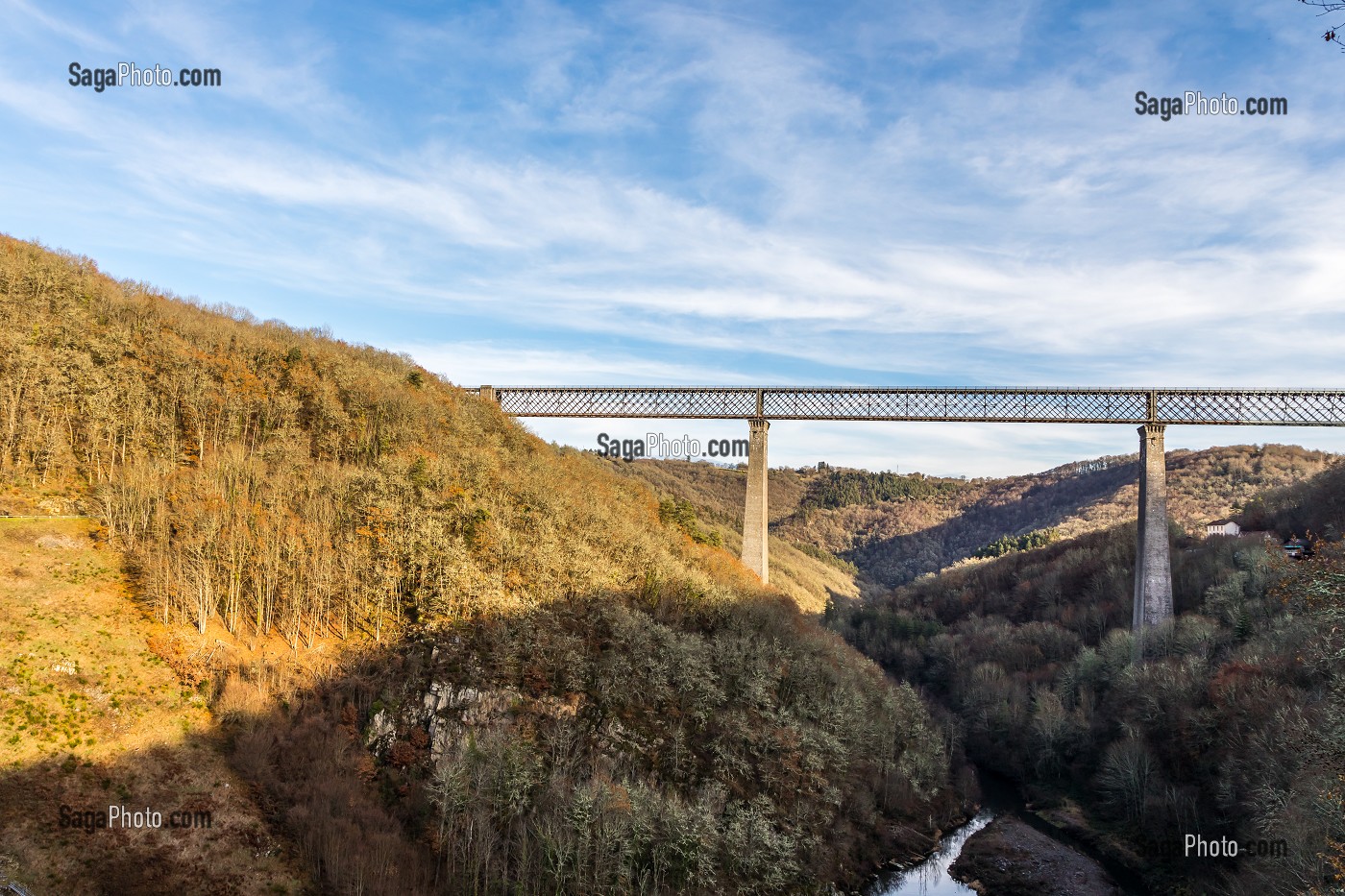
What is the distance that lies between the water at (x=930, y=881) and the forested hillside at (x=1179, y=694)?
862cm

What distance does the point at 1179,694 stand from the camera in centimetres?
4531

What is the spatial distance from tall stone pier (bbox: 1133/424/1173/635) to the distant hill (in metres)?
62.8

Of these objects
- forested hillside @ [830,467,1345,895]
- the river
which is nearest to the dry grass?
forested hillside @ [830,467,1345,895]

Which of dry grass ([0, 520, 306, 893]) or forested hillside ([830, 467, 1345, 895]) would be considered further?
forested hillside ([830, 467, 1345, 895])

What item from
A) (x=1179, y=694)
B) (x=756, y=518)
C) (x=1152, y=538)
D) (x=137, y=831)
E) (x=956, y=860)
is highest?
(x=756, y=518)

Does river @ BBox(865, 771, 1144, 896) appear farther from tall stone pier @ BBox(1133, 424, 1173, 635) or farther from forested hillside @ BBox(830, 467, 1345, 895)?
tall stone pier @ BBox(1133, 424, 1173, 635)

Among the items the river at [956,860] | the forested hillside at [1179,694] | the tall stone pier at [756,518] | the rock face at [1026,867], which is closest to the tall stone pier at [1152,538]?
the forested hillside at [1179,694]

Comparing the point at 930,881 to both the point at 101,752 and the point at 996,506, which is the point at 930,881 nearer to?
the point at 101,752

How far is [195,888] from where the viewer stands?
21844 mm

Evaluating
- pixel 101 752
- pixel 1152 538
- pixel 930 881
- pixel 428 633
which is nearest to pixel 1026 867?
pixel 930 881

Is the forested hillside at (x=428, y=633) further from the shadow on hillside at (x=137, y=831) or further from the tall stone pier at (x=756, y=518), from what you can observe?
the tall stone pier at (x=756, y=518)

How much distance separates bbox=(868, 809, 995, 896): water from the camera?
38.1 metres

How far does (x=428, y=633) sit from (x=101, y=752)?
12059 millimetres

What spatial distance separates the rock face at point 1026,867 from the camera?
1517 inches
